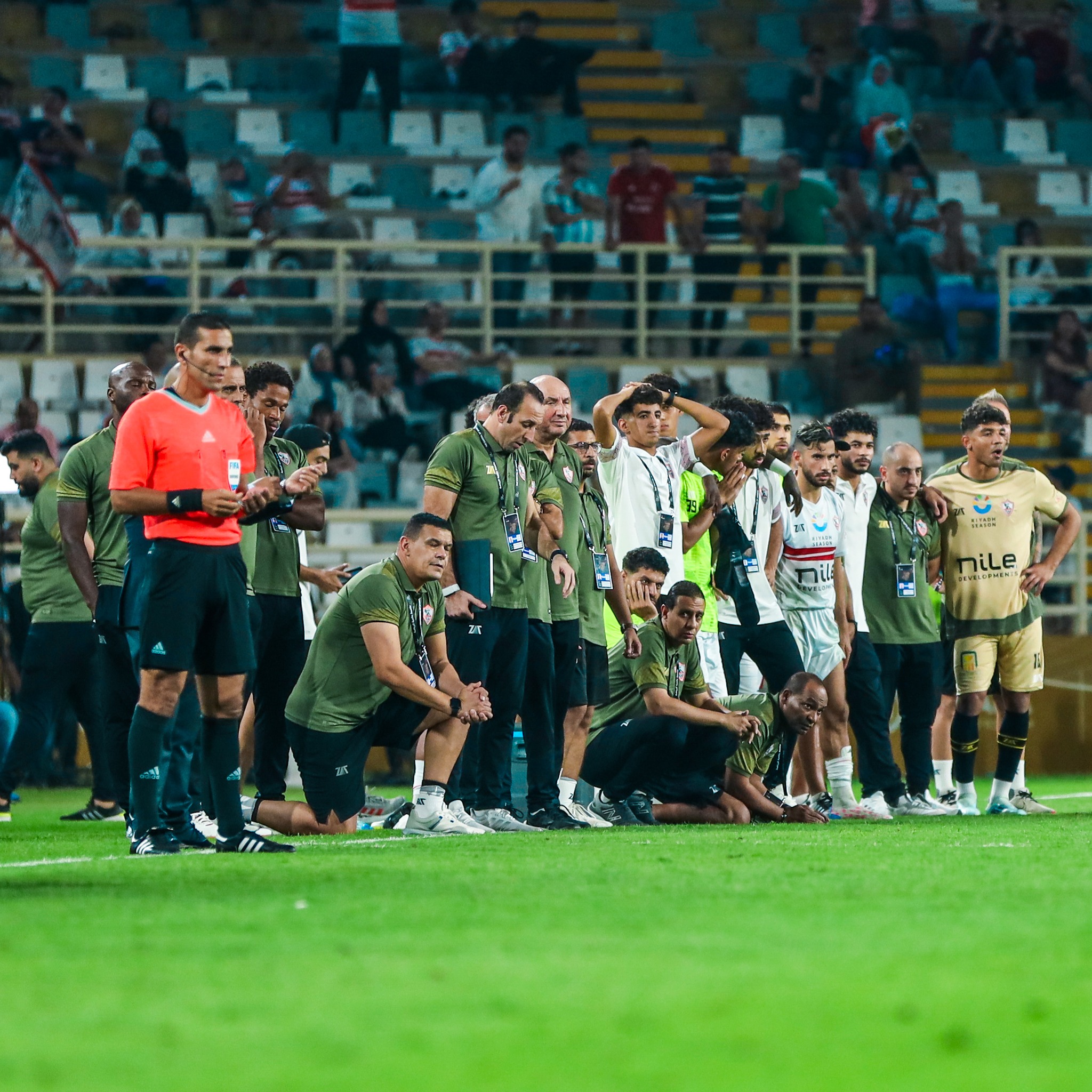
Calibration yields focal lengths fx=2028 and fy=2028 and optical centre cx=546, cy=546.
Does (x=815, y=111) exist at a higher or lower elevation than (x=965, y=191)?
higher

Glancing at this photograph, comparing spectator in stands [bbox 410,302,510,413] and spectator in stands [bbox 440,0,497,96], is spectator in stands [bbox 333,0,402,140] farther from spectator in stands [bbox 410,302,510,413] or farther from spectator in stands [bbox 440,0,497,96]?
spectator in stands [bbox 410,302,510,413]

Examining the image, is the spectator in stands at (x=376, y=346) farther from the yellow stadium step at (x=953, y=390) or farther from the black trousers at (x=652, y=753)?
the black trousers at (x=652, y=753)

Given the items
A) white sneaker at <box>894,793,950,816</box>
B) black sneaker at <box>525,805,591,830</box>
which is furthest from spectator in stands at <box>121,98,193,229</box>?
black sneaker at <box>525,805,591,830</box>

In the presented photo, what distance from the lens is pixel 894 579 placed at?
1095 cm

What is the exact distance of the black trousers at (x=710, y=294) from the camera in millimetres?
19828

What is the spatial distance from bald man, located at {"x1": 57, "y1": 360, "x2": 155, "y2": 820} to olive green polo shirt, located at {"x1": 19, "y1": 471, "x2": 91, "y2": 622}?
1295 millimetres

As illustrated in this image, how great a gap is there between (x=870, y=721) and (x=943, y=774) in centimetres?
99

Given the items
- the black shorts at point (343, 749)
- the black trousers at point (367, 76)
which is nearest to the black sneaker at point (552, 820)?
the black shorts at point (343, 749)

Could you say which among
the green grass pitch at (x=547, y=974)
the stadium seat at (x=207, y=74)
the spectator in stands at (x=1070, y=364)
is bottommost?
the green grass pitch at (x=547, y=974)

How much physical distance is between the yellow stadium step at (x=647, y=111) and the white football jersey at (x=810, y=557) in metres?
12.8

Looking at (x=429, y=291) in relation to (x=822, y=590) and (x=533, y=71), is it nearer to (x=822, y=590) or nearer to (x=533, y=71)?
(x=533, y=71)

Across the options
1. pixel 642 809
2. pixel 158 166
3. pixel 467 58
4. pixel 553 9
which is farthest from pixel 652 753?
pixel 553 9

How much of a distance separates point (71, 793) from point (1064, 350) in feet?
36.5

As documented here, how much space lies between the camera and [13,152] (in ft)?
64.0
